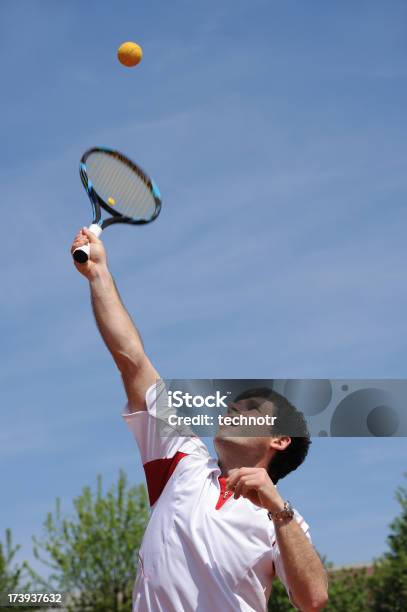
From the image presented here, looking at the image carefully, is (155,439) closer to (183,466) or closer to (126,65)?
(183,466)

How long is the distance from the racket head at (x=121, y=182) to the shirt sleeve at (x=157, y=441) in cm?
284

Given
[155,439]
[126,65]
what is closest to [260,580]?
[155,439]

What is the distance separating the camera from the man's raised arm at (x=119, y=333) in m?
5.23

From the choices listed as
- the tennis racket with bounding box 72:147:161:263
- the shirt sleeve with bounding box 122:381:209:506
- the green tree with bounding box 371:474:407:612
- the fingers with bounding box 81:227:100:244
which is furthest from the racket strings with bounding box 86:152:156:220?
the green tree with bounding box 371:474:407:612

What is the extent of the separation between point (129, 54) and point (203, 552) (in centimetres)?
531

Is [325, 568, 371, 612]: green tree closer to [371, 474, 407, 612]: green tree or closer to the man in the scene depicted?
[371, 474, 407, 612]: green tree

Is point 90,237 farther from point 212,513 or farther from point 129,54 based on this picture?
point 129,54

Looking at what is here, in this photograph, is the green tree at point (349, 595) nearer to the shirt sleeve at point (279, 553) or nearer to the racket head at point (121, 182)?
the racket head at point (121, 182)

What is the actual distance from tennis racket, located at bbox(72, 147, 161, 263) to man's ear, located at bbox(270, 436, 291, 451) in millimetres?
2948

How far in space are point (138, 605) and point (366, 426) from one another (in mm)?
3559

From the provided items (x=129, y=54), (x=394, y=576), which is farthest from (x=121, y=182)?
(x=394, y=576)

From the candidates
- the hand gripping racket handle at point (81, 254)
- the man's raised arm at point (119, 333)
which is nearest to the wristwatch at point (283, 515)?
the man's raised arm at point (119, 333)

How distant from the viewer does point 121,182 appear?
7855 mm

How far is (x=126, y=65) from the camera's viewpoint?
334 inches
